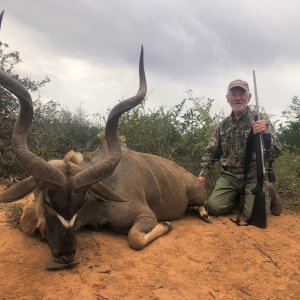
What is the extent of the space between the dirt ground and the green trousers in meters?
0.87

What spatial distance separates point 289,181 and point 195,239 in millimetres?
3402

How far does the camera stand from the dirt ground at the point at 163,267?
11.1ft

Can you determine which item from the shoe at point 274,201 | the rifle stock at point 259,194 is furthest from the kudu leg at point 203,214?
the shoe at point 274,201

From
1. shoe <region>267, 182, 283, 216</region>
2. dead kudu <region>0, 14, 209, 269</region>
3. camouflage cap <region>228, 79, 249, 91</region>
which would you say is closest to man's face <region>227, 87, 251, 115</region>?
camouflage cap <region>228, 79, 249, 91</region>

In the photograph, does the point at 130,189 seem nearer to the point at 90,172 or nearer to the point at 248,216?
the point at 90,172

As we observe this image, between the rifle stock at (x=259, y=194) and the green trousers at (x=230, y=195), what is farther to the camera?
the green trousers at (x=230, y=195)

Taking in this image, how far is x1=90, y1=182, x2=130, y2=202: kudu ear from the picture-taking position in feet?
13.8

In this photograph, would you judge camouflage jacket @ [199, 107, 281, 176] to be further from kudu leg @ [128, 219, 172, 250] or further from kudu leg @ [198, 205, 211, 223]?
kudu leg @ [128, 219, 172, 250]

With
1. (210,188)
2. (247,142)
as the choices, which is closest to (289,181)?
(210,188)

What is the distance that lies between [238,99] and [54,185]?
342cm

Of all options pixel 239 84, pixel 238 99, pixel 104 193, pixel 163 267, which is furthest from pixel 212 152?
pixel 163 267

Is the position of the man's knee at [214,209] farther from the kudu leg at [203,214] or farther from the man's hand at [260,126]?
the man's hand at [260,126]

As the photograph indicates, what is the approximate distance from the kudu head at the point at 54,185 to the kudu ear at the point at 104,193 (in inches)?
4.8

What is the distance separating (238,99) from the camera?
614cm
